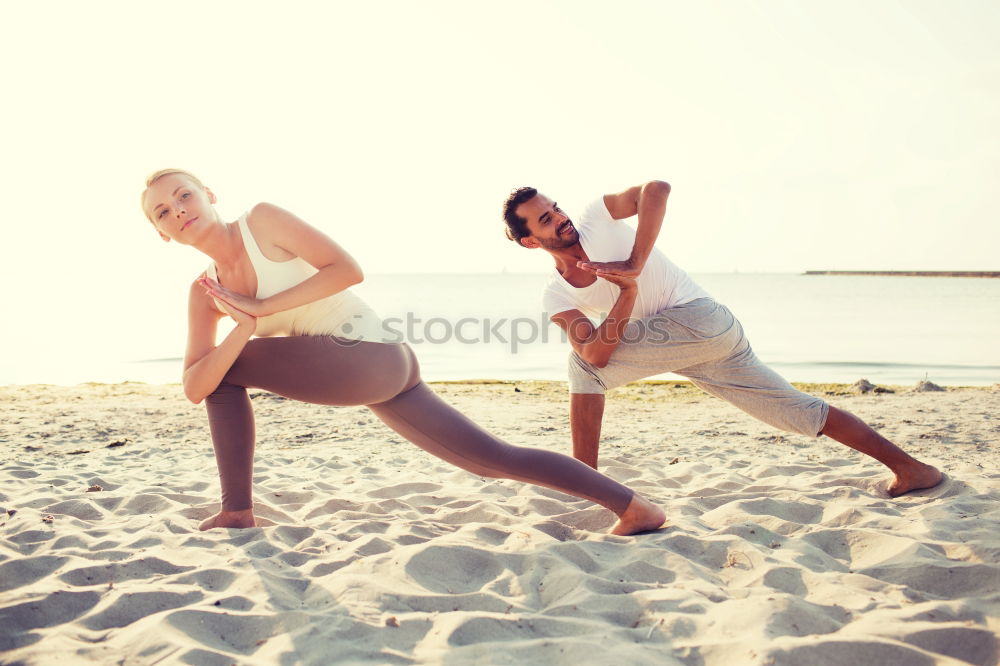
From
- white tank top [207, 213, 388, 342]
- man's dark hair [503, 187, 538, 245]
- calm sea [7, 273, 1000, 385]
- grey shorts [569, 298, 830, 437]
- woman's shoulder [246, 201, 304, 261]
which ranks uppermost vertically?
man's dark hair [503, 187, 538, 245]

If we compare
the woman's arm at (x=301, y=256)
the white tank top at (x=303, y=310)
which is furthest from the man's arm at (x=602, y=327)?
the woman's arm at (x=301, y=256)

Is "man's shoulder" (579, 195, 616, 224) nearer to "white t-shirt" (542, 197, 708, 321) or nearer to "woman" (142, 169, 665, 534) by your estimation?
"white t-shirt" (542, 197, 708, 321)

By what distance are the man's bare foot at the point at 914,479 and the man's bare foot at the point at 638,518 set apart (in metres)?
1.37

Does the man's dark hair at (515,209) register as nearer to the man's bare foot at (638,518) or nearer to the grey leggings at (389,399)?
the grey leggings at (389,399)

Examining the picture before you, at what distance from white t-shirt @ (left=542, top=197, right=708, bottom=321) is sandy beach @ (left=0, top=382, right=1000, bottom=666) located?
38.2 inches

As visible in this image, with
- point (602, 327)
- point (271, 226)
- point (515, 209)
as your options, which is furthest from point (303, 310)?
point (602, 327)

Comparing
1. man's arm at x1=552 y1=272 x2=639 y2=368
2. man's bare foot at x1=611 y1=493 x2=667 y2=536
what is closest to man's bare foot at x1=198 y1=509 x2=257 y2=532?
man's bare foot at x1=611 y1=493 x2=667 y2=536

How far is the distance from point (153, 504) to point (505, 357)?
12.7 meters

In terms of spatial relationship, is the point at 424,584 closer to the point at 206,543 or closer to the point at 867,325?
the point at 206,543

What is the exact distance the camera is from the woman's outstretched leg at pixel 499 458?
2.88 metres

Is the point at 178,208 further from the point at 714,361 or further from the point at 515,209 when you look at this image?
the point at 714,361

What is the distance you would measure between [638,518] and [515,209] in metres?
1.52

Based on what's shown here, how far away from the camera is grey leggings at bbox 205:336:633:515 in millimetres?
2877

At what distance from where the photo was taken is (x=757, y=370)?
11.8 feet
